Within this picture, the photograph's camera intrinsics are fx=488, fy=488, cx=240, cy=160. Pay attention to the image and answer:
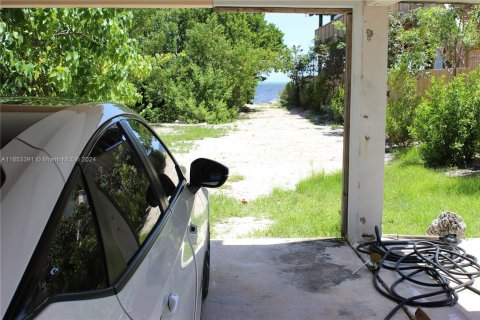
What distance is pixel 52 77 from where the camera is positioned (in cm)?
505

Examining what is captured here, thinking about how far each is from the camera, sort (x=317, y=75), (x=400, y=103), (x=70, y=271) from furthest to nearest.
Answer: (x=317, y=75) → (x=400, y=103) → (x=70, y=271)

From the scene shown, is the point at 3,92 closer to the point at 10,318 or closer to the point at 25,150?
the point at 25,150

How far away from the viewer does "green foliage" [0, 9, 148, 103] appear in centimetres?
484

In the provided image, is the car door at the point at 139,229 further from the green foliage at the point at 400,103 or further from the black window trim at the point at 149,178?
the green foliage at the point at 400,103

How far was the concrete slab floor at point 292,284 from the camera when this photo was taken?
3770mm

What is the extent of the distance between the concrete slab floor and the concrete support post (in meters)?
0.47

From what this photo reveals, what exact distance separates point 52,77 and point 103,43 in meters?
0.94

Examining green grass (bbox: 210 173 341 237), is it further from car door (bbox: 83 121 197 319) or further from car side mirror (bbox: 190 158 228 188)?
car door (bbox: 83 121 197 319)

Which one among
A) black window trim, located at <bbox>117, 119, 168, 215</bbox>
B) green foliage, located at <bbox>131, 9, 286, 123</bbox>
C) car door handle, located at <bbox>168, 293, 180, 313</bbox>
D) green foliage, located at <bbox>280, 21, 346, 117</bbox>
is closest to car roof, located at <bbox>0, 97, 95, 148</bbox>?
black window trim, located at <bbox>117, 119, 168, 215</bbox>

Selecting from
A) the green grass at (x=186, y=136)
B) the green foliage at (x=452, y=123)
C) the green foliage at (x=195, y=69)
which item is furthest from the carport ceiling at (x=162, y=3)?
the green foliage at (x=195, y=69)

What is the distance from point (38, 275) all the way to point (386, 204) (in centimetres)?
695

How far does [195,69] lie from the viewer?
22.3 meters

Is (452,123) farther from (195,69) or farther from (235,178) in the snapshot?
(195,69)

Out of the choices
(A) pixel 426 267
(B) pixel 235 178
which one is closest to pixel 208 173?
(A) pixel 426 267
